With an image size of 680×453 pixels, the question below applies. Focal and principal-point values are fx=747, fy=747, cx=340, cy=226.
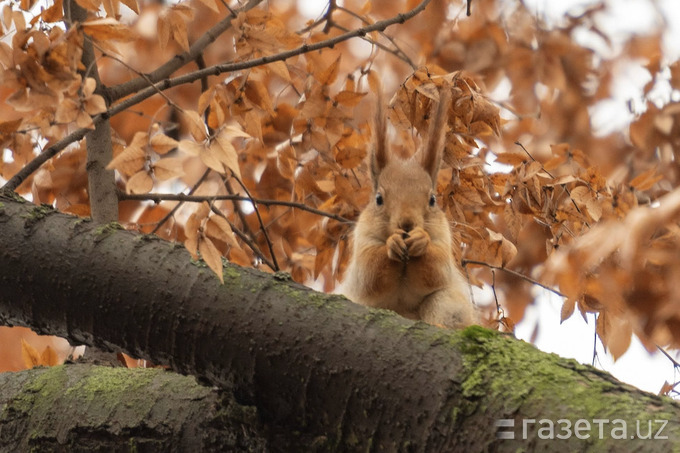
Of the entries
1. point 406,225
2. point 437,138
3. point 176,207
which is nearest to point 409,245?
point 406,225

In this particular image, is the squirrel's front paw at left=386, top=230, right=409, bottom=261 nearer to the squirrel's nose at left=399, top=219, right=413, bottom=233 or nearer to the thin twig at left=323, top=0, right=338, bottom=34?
the squirrel's nose at left=399, top=219, right=413, bottom=233

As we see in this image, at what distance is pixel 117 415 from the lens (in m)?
2.04

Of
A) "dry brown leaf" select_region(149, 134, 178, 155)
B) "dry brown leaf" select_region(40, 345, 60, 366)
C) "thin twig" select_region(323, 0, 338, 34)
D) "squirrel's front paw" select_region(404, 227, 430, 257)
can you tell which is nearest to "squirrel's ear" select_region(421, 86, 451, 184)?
"squirrel's front paw" select_region(404, 227, 430, 257)

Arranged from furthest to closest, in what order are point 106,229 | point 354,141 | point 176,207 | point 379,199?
point 354,141, point 379,199, point 176,207, point 106,229

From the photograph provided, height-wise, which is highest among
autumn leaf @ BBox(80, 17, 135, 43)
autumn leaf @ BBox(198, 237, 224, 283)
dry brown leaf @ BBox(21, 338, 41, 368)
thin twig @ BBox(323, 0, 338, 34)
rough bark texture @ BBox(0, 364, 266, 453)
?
thin twig @ BBox(323, 0, 338, 34)

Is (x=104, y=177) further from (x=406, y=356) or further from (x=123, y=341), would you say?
(x=406, y=356)

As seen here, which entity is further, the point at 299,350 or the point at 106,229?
the point at 106,229

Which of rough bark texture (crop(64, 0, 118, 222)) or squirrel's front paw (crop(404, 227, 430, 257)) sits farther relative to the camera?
squirrel's front paw (crop(404, 227, 430, 257))

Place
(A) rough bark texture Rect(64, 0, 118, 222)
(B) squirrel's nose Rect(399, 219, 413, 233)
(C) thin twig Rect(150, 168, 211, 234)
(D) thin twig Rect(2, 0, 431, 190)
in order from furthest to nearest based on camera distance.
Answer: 1. (B) squirrel's nose Rect(399, 219, 413, 233)
2. (C) thin twig Rect(150, 168, 211, 234)
3. (A) rough bark texture Rect(64, 0, 118, 222)
4. (D) thin twig Rect(2, 0, 431, 190)

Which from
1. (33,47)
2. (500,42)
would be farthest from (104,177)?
(500,42)

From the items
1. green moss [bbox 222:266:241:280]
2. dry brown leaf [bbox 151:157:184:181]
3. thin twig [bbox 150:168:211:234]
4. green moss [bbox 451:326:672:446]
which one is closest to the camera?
green moss [bbox 451:326:672:446]

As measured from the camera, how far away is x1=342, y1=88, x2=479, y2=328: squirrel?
2.91 metres

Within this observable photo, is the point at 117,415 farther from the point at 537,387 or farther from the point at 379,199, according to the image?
the point at 379,199

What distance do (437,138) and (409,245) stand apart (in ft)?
1.66
